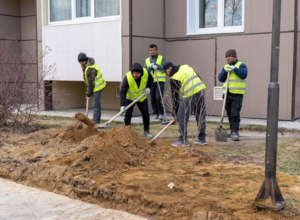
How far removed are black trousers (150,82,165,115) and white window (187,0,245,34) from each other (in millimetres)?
2103

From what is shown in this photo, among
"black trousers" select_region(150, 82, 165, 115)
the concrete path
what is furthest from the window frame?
the concrete path

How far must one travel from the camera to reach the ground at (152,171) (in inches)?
192

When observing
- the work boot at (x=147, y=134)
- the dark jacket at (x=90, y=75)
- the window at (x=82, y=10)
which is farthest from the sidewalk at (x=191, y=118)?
the window at (x=82, y=10)

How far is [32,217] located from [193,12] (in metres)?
9.31

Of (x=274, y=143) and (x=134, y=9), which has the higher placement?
(x=134, y=9)

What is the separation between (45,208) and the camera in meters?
5.19

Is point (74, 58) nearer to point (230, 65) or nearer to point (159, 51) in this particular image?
point (159, 51)

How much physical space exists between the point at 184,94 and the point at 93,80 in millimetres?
A: 3249

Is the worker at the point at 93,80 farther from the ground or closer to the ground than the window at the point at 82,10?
closer to the ground

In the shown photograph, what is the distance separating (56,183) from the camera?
5.98 m

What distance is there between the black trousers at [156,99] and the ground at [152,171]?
2.75m

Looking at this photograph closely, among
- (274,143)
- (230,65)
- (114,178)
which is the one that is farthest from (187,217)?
(230,65)

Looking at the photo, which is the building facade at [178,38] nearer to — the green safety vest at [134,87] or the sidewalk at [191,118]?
the sidewalk at [191,118]

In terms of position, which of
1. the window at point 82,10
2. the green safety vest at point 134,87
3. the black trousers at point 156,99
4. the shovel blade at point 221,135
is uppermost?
the window at point 82,10
